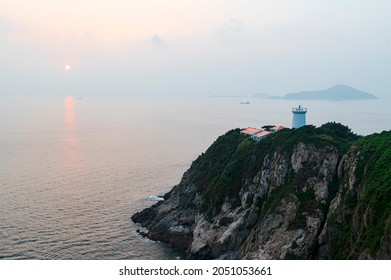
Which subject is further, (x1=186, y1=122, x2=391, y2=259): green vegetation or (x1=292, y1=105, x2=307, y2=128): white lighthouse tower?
(x1=292, y1=105, x2=307, y2=128): white lighthouse tower

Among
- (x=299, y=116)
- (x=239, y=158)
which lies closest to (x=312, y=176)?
(x=239, y=158)

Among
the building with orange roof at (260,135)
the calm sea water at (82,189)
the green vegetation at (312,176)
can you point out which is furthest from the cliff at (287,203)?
the calm sea water at (82,189)

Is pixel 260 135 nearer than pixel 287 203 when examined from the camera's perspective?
No

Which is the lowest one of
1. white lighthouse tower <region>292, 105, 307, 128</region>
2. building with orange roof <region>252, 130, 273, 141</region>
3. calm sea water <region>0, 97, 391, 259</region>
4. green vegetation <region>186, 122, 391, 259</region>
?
calm sea water <region>0, 97, 391, 259</region>

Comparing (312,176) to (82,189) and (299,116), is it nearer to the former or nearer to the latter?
(299,116)

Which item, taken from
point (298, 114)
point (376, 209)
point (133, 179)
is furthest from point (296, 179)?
point (133, 179)

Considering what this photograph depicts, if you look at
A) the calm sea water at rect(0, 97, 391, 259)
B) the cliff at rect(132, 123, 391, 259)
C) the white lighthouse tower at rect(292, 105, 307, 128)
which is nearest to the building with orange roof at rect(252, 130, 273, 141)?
the cliff at rect(132, 123, 391, 259)

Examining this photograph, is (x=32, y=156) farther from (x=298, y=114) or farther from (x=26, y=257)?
(x=298, y=114)

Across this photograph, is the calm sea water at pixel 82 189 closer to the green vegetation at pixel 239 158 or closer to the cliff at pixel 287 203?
the cliff at pixel 287 203

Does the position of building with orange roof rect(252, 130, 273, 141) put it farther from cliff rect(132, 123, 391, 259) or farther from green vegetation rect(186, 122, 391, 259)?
cliff rect(132, 123, 391, 259)

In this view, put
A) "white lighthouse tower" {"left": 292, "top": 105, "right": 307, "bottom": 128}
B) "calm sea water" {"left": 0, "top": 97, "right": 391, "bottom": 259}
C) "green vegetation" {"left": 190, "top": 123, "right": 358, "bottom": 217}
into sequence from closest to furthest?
"green vegetation" {"left": 190, "top": 123, "right": 358, "bottom": 217}, "calm sea water" {"left": 0, "top": 97, "right": 391, "bottom": 259}, "white lighthouse tower" {"left": 292, "top": 105, "right": 307, "bottom": 128}
